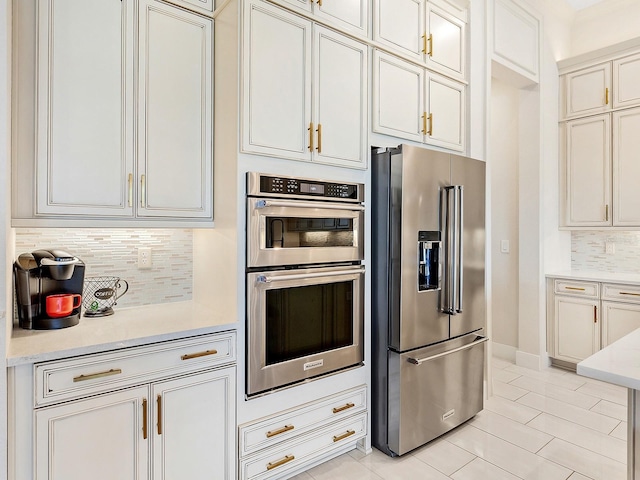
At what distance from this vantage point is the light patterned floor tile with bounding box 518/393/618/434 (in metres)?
2.69

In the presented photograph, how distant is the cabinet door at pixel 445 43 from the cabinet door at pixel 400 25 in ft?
0.33

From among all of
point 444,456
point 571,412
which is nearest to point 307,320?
point 444,456

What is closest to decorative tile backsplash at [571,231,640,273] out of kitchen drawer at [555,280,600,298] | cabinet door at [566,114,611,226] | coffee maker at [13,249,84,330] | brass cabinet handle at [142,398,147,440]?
cabinet door at [566,114,611,226]

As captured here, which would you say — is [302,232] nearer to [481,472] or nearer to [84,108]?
[84,108]

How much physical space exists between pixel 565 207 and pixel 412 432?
2.94 metres

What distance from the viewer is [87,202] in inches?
69.6

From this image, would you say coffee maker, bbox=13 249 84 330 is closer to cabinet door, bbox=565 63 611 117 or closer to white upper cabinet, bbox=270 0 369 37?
white upper cabinet, bbox=270 0 369 37

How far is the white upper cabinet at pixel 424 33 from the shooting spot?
2479 mm

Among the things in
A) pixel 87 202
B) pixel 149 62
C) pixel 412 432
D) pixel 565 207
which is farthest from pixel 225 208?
pixel 565 207

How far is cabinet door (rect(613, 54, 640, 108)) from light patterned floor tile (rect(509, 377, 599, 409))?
261cm

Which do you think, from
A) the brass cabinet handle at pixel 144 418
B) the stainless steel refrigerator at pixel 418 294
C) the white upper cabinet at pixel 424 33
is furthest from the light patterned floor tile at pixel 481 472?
the white upper cabinet at pixel 424 33

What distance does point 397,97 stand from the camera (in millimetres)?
2543

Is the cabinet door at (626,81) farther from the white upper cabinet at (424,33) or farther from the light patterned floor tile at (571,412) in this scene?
the light patterned floor tile at (571,412)

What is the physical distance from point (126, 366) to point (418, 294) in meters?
1.59
